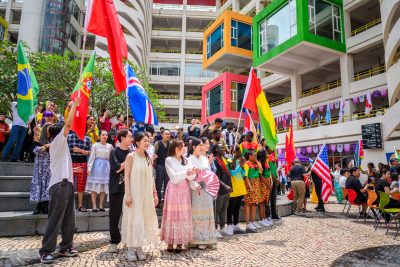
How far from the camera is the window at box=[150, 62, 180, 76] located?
39844 millimetres

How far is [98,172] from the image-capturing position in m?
5.85

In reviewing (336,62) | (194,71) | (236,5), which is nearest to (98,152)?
(336,62)

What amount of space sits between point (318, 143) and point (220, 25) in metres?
14.3

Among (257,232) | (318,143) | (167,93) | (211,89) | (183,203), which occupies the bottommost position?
(257,232)

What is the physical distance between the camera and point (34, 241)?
4719 mm

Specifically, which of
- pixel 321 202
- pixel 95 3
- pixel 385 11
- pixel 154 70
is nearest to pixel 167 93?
pixel 154 70

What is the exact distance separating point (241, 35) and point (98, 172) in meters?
24.5

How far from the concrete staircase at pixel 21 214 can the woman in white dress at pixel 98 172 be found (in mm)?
281

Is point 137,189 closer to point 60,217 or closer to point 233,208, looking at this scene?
point 60,217

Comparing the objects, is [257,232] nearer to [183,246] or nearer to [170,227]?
[183,246]

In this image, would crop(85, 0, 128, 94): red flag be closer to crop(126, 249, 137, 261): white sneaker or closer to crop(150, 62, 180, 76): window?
crop(126, 249, 137, 261): white sneaker

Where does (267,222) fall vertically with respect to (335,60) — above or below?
below

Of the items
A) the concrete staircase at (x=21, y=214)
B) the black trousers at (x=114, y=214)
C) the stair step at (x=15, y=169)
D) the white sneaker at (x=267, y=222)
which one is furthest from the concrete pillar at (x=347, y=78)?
the black trousers at (x=114, y=214)

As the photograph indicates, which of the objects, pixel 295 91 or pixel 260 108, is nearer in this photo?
pixel 260 108
